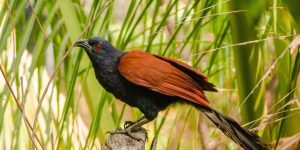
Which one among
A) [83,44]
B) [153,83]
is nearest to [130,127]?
[153,83]

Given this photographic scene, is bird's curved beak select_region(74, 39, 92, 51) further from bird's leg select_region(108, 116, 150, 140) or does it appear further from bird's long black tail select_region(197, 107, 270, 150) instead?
bird's long black tail select_region(197, 107, 270, 150)

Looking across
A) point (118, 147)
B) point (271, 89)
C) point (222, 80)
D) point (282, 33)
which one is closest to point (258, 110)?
point (271, 89)

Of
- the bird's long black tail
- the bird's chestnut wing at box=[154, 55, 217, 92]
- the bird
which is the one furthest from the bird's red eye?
the bird's long black tail

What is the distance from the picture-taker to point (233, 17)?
1.79m

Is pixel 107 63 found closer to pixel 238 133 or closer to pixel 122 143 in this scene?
pixel 122 143

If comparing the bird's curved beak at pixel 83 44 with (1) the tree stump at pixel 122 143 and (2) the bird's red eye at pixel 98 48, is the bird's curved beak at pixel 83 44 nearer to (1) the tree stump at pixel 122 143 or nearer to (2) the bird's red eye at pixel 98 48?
(2) the bird's red eye at pixel 98 48

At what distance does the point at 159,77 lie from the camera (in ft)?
4.67

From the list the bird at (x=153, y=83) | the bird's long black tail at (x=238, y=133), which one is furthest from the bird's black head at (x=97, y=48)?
the bird's long black tail at (x=238, y=133)

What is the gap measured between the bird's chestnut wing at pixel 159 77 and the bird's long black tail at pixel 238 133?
1.7 inches

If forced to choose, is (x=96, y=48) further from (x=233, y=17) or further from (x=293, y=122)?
(x=293, y=122)

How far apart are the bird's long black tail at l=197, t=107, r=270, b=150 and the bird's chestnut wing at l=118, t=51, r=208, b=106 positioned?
0.14 feet

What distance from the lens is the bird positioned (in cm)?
134

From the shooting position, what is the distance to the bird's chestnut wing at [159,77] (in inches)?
55.2

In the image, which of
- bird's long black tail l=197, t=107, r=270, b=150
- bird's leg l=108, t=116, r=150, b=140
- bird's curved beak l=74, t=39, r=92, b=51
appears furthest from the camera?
bird's curved beak l=74, t=39, r=92, b=51
